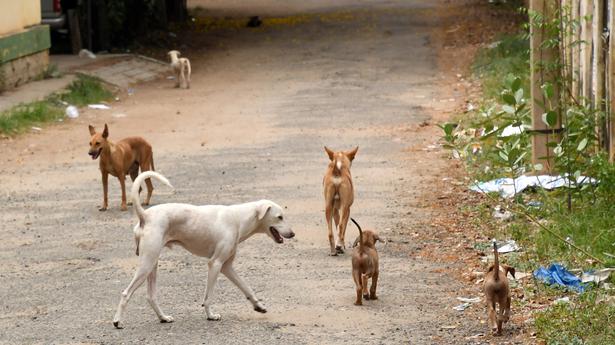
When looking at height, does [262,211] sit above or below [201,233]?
above

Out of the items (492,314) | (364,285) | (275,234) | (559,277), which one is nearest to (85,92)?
(275,234)

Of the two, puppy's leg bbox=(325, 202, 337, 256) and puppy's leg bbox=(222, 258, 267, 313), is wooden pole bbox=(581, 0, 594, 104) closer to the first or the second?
puppy's leg bbox=(325, 202, 337, 256)

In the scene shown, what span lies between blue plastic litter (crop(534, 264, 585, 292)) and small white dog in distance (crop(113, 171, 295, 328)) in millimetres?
1951

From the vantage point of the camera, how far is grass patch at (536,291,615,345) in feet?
25.6

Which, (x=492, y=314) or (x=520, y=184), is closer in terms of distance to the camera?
(x=492, y=314)

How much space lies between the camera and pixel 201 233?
880 centimetres

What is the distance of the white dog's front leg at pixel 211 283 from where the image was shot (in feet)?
28.6

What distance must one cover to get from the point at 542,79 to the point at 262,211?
4.73 metres

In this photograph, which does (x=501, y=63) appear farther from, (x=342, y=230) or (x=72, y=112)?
(x=342, y=230)

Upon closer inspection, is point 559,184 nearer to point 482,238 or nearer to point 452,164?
point 482,238

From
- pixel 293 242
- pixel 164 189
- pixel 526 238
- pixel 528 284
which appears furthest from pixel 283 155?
pixel 528 284

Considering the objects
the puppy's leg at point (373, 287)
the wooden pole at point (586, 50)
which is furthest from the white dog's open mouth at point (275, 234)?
the wooden pole at point (586, 50)

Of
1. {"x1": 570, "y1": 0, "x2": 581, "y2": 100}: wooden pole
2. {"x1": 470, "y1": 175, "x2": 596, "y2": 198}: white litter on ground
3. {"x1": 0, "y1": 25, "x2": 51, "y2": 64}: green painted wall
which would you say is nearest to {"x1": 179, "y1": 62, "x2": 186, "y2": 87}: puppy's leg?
{"x1": 0, "y1": 25, "x2": 51, "y2": 64}: green painted wall

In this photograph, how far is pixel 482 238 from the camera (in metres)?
11.1
